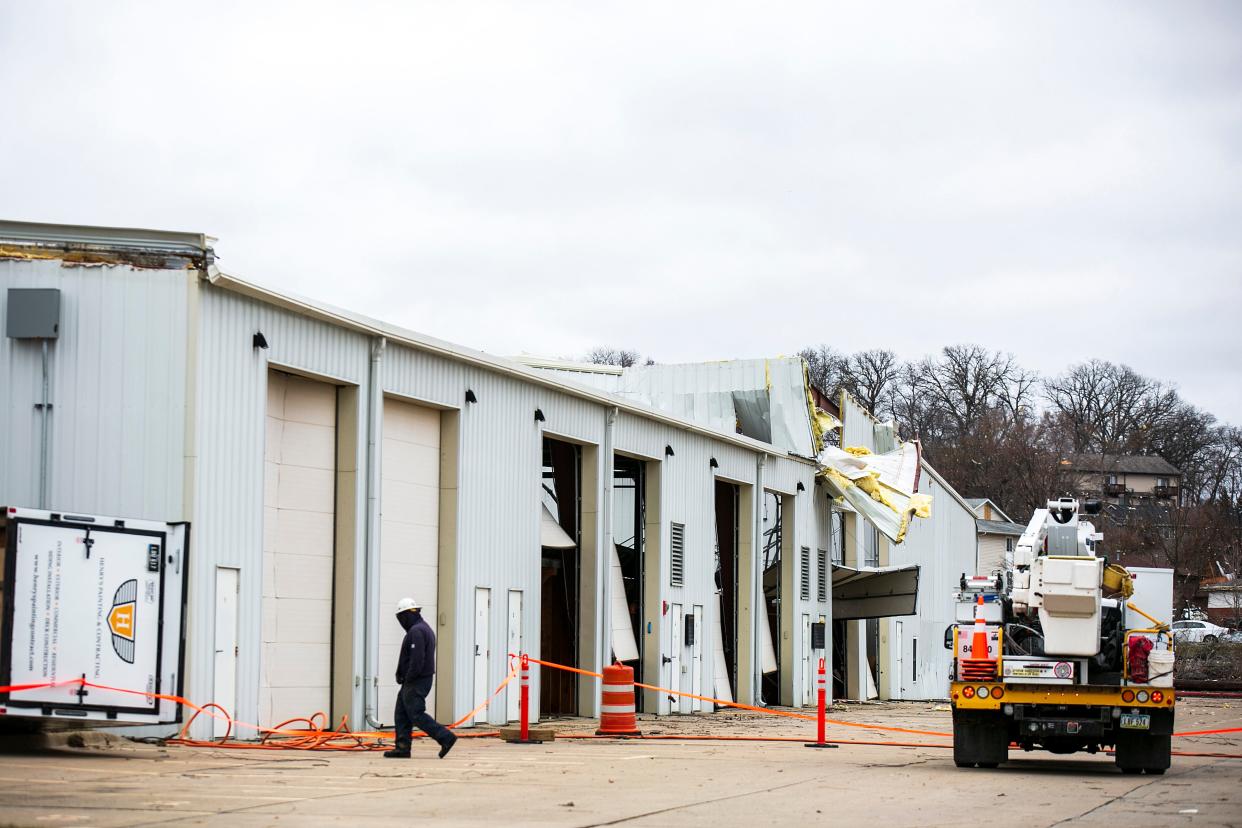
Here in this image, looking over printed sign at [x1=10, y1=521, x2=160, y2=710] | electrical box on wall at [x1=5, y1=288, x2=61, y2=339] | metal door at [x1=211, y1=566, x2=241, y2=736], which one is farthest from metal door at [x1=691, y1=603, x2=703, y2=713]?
electrical box on wall at [x1=5, y1=288, x2=61, y2=339]

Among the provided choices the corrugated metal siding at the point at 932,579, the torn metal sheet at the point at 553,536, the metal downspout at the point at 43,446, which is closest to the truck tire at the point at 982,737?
the metal downspout at the point at 43,446

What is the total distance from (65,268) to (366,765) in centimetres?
778

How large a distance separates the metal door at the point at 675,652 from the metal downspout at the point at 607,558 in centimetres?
284

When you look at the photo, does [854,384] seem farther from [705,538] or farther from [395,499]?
[395,499]

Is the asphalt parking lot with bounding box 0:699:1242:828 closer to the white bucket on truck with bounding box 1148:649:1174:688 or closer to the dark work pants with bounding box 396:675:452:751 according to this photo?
the dark work pants with bounding box 396:675:452:751

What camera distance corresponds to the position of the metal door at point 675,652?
3372 cm

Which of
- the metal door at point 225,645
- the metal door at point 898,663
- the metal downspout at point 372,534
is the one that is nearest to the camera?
the metal door at point 225,645

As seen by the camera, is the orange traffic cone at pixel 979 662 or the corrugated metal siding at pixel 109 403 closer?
the orange traffic cone at pixel 979 662

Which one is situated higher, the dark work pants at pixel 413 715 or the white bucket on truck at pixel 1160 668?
the white bucket on truck at pixel 1160 668

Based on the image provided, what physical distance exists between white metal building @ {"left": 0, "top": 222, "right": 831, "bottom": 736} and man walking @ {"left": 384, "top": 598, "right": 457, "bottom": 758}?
3.10 metres

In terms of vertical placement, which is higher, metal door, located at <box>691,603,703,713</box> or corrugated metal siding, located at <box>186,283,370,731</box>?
corrugated metal siding, located at <box>186,283,370,731</box>

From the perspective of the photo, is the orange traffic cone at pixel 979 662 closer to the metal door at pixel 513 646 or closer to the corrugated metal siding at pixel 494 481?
the corrugated metal siding at pixel 494 481

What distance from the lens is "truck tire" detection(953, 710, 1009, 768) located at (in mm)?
18047

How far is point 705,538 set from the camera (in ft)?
118
